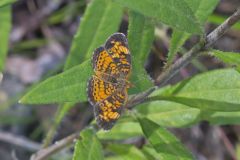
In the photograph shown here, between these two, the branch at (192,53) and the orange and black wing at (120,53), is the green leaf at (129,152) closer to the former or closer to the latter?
the branch at (192,53)

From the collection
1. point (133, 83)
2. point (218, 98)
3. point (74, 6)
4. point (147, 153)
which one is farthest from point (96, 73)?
point (74, 6)

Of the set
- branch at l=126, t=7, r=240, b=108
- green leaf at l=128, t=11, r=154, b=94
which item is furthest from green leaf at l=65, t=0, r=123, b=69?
branch at l=126, t=7, r=240, b=108

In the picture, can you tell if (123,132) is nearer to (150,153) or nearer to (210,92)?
(150,153)

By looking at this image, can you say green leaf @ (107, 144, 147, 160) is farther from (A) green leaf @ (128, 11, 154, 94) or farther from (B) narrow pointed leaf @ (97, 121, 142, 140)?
(A) green leaf @ (128, 11, 154, 94)

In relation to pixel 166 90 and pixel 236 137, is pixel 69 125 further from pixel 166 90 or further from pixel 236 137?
pixel 166 90

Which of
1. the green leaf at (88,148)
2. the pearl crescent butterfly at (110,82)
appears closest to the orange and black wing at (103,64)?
the pearl crescent butterfly at (110,82)
